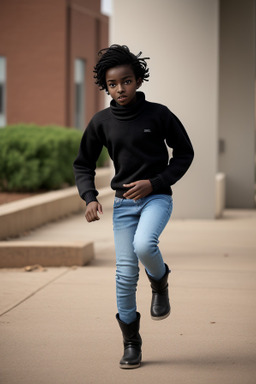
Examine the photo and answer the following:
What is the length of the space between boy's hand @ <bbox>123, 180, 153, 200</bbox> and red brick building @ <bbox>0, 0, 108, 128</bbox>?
853 inches

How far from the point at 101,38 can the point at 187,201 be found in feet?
60.4

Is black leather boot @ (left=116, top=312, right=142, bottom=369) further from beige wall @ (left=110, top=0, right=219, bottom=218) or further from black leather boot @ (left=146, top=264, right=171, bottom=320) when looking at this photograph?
beige wall @ (left=110, top=0, right=219, bottom=218)

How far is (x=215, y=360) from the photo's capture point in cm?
465

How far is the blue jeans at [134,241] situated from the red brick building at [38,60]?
21.6 metres

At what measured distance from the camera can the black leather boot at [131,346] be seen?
4.48m

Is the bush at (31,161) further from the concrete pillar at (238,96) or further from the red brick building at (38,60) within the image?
the red brick building at (38,60)

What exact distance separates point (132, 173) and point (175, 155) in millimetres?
320

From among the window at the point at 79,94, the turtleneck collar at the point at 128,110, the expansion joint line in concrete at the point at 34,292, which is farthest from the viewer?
the window at the point at 79,94

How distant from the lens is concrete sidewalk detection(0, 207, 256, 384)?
14.5 ft

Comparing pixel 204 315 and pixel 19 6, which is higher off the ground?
pixel 19 6

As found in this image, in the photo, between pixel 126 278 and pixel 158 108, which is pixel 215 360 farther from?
pixel 158 108

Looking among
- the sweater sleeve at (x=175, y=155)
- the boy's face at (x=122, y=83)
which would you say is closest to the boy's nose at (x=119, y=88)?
the boy's face at (x=122, y=83)

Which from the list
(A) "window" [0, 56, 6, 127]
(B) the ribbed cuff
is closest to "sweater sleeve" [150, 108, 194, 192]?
(B) the ribbed cuff

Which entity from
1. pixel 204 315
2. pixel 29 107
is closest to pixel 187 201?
pixel 204 315
